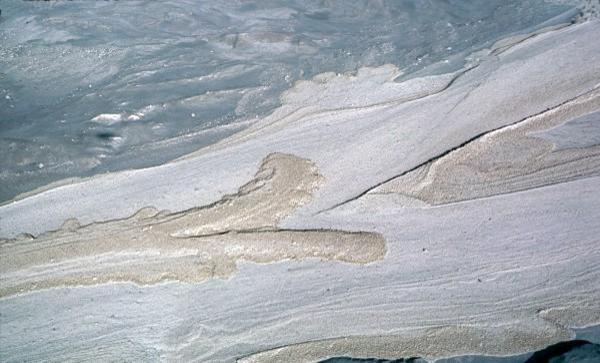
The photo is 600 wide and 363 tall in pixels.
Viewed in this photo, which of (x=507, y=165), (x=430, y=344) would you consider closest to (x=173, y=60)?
(x=507, y=165)

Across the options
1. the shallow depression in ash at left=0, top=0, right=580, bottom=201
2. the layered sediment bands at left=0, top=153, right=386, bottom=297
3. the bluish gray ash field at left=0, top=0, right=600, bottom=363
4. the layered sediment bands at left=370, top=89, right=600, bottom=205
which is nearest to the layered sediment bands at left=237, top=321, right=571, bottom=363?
the bluish gray ash field at left=0, top=0, right=600, bottom=363

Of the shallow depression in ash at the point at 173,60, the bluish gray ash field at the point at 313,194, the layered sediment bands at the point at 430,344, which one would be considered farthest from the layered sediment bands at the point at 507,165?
the shallow depression in ash at the point at 173,60

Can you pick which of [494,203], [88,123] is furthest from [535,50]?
[88,123]

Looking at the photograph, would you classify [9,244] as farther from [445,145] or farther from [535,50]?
[535,50]

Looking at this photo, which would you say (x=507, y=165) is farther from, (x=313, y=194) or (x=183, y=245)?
(x=183, y=245)

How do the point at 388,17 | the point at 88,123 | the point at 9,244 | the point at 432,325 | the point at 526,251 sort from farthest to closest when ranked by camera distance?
the point at 388,17 < the point at 88,123 < the point at 9,244 < the point at 526,251 < the point at 432,325

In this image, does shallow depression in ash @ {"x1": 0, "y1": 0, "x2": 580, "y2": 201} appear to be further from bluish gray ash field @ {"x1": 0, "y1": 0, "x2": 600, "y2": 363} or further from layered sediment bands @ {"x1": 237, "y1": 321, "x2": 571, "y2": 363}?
layered sediment bands @ {"x1": 237, "y1": 321, "x2": 571, "y2": 363}

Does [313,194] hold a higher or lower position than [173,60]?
lower
